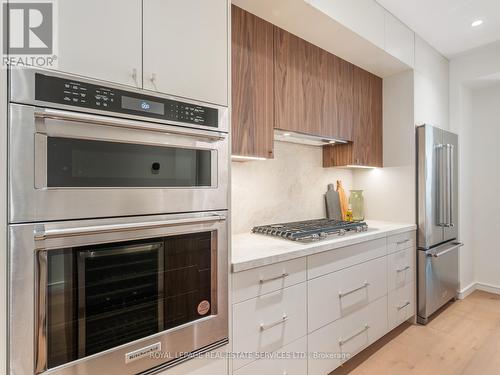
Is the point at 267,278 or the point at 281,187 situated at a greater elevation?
the point at 281,187

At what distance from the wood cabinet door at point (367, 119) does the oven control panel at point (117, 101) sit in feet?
5.57

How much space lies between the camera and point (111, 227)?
987 millimetres

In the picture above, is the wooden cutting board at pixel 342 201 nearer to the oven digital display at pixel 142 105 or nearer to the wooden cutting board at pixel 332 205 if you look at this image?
the wooden cutting board at pixel 332 205

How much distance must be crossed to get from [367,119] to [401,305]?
1.65 metres

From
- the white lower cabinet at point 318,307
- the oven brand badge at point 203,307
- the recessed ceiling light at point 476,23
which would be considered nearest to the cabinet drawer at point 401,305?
the white lower cabinet at point 318,307

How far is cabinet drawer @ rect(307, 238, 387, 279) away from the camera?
1695 millimetres

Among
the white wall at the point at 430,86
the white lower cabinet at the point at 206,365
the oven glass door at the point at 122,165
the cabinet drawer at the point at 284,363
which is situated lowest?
the cabinet drawer at the point at 284,363

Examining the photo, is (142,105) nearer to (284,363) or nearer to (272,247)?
(272,247)

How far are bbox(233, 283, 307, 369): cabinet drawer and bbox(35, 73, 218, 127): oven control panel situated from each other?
0.89 meters

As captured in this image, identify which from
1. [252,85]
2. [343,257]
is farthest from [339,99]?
[343,257]

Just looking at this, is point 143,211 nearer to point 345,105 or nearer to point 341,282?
point 341,282

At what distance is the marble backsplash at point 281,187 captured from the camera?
7.04 ft

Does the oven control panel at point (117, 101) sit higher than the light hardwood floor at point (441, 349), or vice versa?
the oven control panel at point (117, 101)

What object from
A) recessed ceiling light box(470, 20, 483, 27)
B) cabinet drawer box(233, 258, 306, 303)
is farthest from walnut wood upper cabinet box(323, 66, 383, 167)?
cabinet drawer box(233, 258, 306, 303)
